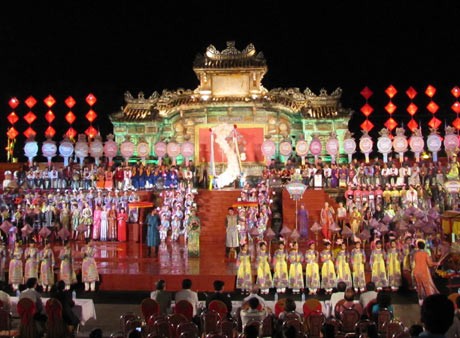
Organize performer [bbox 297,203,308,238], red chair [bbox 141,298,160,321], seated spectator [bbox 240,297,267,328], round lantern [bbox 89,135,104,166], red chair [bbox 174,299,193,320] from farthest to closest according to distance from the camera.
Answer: round lantern [bbox 89,135,104,166]
performer [bbox 297,203,308,238]
red chair [bbox 141,298,160,321]
red chair [bbox 174,299,193,320]
seated spectator [bbox 240,297,267,328]

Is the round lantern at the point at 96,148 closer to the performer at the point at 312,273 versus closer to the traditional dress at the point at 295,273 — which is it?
the traditional dress at the point at 295,273

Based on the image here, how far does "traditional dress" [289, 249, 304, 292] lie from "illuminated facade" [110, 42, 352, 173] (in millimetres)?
11025

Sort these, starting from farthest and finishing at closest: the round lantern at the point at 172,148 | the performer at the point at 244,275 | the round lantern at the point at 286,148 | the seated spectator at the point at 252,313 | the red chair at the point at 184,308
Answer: the round lantern at the point at 286,148 → the round lantern at the point at 172,148 → the performer at the point at 244,275 → the red chair at the point at 184,308 → the seated spectator at the point at 252,313

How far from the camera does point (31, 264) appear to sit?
34.2 ft

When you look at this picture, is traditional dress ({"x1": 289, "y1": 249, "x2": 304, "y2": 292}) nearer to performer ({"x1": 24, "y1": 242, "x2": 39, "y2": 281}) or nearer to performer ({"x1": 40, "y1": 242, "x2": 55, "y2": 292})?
performer ({"x1": 40, "y1": 242, "x2": 55, "y2": 292})

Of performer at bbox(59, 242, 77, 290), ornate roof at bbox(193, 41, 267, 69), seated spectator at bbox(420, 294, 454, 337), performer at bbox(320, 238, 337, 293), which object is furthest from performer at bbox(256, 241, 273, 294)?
ornate roof at bbox(193, 41, 267, 69)

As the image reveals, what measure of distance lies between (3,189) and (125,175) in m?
4.06

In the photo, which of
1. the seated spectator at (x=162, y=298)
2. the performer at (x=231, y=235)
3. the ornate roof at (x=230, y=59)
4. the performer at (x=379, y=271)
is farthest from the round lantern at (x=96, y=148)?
the seated spectator at (x=162, y=298)

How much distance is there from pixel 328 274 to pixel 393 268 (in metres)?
1.38

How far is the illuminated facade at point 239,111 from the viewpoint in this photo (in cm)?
2109

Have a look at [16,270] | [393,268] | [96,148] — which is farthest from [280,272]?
[96,148]

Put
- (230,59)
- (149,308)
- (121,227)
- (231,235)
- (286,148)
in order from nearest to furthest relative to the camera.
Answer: (149,308), (231,235), (121,227), (286,148), (230,59)

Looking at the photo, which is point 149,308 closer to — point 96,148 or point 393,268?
point 393,268

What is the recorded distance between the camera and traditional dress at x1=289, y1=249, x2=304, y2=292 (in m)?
10.1
